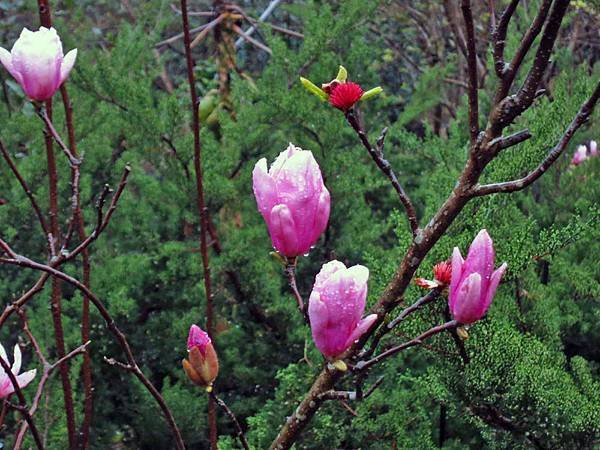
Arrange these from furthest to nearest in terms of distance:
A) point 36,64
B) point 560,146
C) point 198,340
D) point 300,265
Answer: point 300,265 → point 36,64 → point 198,340 → point 560,146

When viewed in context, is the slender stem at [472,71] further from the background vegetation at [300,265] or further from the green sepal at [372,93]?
the background vegetation at [300,265]

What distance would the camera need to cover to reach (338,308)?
0.65m

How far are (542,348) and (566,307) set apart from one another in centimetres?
38

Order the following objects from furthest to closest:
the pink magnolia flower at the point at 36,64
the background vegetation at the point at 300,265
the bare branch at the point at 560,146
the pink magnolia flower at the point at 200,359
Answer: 1. the background vegetation at the point at 300,265
2. the pink magnolia flower at the point at 36,64
3. the pink magnolia flower at the point at 200,359
4. the bare branch at the point at 560,146

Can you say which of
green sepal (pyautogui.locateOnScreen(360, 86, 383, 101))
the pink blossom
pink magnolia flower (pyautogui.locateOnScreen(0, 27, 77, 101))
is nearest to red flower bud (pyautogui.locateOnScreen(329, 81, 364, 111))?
green sepal (pyautogui.locateOnScreen(360, 86, 383, 101))

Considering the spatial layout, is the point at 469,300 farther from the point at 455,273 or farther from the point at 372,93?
the point at 372,93

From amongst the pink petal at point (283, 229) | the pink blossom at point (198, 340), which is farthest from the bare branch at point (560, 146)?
the pink blossom at point (198, 340)

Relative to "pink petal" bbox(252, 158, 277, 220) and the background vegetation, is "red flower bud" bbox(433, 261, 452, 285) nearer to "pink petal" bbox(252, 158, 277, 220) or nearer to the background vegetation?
"pink petal" bbox(252, 158, 277, 220)

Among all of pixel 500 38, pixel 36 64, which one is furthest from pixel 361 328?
pixel 36 64

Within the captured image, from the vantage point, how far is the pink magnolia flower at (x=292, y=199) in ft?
2.26

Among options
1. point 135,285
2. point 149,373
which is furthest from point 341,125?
point 149,373

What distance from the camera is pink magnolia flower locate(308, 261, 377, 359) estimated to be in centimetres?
65

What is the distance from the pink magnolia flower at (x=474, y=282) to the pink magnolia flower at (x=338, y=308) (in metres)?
0.08

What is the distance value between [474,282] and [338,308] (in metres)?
0.12
